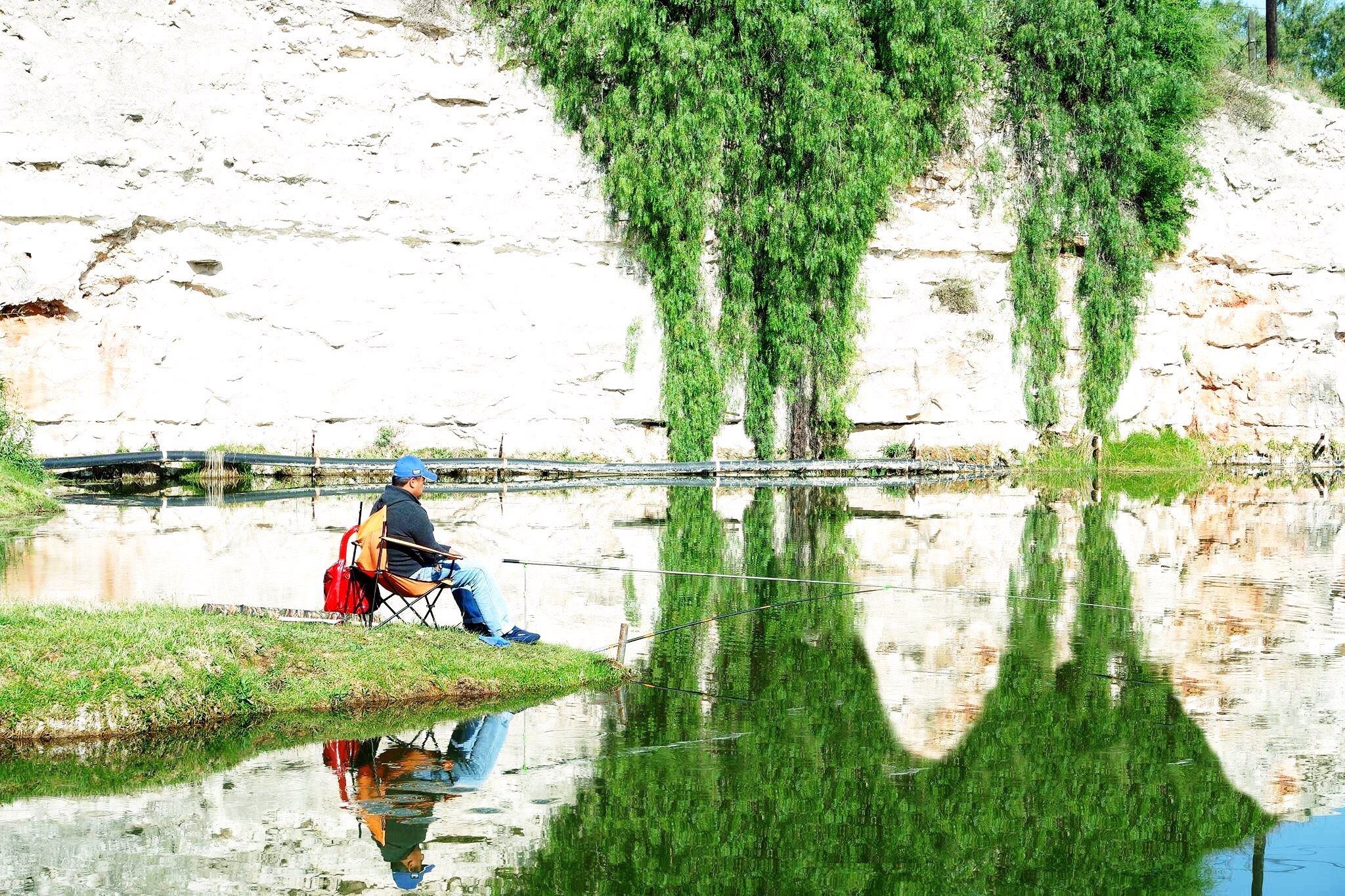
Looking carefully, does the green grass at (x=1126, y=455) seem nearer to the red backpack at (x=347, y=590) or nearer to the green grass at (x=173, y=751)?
the red backpack at (x=347, y=590)

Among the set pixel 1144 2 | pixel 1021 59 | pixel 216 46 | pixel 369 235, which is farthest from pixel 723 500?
pixel 1144 2

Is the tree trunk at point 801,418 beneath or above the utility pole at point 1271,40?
beneath

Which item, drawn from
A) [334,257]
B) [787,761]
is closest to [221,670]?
[787,761]

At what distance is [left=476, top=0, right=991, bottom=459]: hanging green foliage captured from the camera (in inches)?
1227

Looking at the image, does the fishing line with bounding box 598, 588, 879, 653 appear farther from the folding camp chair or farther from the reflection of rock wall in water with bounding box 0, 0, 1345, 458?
the reflection of rock wall in water with bounding box 0, 0, 1345, 458

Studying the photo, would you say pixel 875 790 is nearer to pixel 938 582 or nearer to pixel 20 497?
pixel 938 582

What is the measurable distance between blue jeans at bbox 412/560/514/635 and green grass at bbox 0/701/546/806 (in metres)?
1.11

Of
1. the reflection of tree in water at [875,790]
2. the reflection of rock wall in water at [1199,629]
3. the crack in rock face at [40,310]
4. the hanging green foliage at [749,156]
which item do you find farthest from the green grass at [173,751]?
the hanging green foliage at [749,156]

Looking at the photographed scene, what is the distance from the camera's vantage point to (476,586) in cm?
1012

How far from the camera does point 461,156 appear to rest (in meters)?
31.3

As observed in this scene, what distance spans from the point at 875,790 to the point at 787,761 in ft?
2.04

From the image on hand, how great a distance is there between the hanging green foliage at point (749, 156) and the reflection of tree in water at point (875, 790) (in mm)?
21033

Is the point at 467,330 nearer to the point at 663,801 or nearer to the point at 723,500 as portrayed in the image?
the point at 723,500

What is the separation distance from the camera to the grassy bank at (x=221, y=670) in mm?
8289
